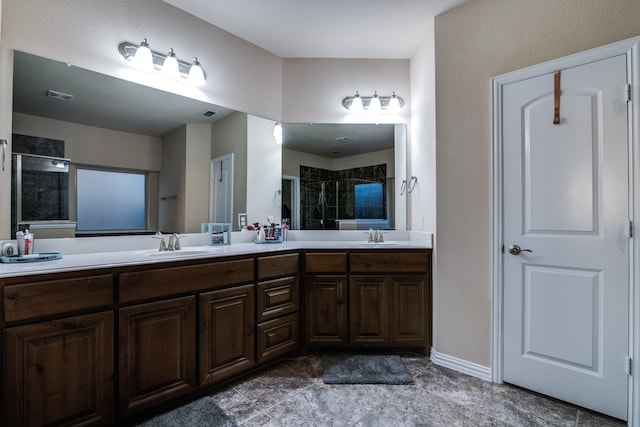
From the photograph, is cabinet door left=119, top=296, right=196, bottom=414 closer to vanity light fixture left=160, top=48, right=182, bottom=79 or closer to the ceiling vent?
the ceiling vent

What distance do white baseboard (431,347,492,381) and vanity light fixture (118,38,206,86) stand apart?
2800 mm

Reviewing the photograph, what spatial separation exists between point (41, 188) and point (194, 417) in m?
1.55

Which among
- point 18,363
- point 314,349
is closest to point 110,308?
point 18,363

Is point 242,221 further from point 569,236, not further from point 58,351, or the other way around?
point 569,236

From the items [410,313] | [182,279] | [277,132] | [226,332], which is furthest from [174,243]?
[410,313]

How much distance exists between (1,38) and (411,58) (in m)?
2.91

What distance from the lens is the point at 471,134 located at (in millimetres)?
2125

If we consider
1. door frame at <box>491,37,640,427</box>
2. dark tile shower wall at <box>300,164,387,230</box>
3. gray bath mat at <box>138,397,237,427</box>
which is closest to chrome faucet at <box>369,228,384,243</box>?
dark tile shower wall at <box>300,164,387,230</box>

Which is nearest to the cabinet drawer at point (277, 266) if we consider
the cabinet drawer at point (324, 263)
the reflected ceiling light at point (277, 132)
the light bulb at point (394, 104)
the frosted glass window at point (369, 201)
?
the cabinet drawer at point (324, 263)

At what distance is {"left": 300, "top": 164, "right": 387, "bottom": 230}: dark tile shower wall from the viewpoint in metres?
2.92

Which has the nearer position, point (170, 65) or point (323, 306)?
point (170, 65)

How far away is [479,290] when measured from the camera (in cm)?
208

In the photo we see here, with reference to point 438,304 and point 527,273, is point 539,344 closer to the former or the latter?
point 527,273

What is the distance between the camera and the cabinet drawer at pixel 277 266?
210cm
